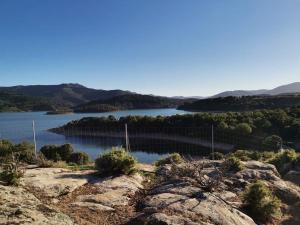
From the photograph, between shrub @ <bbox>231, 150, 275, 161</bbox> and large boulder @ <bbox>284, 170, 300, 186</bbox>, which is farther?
shrub @ <bbox>231, 150, 275, 161</bbox>

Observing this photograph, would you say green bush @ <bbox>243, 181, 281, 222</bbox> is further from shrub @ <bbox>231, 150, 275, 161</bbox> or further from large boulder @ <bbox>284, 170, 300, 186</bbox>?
shrub @ <bbox>231, 150, 275, 161</bbox>

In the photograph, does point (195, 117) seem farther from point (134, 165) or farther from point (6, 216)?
point (6, 216)

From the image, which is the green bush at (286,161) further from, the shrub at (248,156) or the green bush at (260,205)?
the green bush at (260,205)

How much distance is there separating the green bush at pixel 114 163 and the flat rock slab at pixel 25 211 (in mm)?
3123

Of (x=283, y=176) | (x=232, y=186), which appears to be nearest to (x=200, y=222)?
(x=232, y=186)

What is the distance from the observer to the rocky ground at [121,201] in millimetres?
6855

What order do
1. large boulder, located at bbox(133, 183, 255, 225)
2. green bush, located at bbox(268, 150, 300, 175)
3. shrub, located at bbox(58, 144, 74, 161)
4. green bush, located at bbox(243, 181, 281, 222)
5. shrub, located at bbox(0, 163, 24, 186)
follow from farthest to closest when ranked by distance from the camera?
1. shrub, located at bbox(58, 144, 74, 161)
2. green bush, located at bbox(268, 150, 300, 175)
3. green bush, located at bbox(243, 181, 281, 222)
4. shrub, located at bbox(0, 163, 24, 186)
5. large boulder, located at bbox(133, 183, 255, 225)

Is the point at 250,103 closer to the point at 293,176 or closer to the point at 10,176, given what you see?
the point at 293,176

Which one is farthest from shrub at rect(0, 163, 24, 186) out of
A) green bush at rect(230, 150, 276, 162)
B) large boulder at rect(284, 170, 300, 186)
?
green bush at rect(230, 150, 276, 162)

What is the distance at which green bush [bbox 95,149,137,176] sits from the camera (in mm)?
10516

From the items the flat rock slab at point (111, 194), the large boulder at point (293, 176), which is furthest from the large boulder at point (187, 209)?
the large boulder at point (293, 176)

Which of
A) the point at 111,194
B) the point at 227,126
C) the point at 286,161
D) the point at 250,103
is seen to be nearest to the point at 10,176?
the point at 111,194

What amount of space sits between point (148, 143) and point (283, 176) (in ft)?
179

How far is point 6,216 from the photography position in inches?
238
